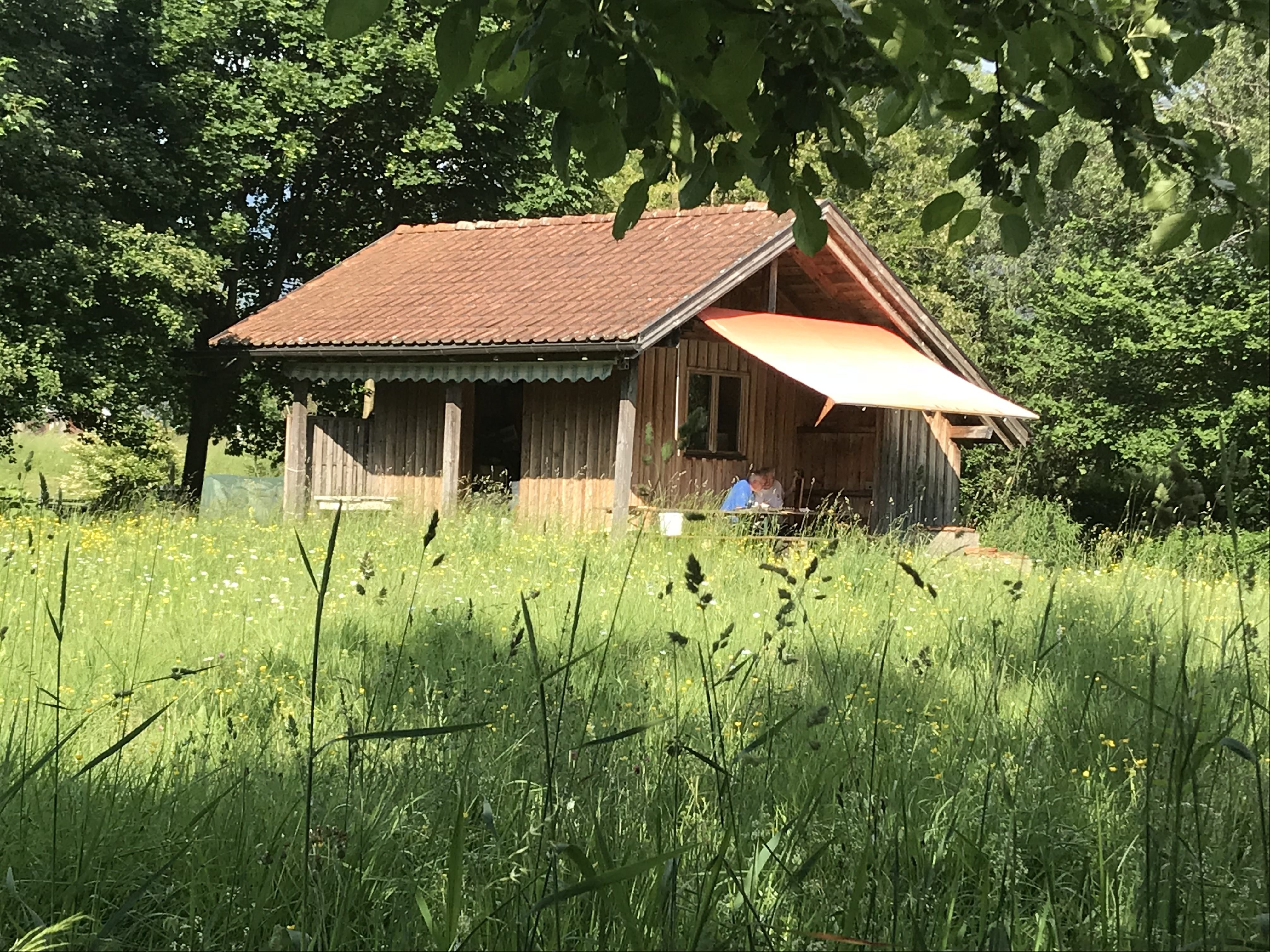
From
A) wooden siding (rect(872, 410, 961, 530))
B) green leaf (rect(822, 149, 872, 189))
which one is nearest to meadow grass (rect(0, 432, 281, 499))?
wooden siding (rect(872, 410, 961, 530))

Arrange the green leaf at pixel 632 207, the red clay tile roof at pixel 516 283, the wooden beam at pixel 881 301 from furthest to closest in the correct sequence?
the wooden beam at pixel 881 301 < the red clay tile roof at pixel 516 283 < the green leaf at pixel 632 207

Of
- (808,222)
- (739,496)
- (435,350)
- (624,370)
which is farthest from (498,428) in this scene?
(808,222)

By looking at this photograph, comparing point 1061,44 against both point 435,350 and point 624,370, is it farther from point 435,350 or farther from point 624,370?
point 435,350

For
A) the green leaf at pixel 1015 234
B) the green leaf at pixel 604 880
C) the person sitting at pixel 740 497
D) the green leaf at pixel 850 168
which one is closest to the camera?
the green leaf at pixel 604 880

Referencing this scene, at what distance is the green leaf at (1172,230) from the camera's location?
257 centimetres

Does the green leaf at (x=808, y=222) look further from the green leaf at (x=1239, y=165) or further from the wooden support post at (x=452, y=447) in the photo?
the wooden support post at (x=452, y=447)

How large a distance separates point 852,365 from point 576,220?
221 inches

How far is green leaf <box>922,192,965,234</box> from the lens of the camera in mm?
2592

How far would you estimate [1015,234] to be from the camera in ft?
8.99

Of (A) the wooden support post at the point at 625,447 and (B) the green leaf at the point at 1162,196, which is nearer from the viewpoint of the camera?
(B) the green leaf at the point at 1162,196

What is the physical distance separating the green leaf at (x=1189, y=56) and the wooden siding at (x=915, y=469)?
14151 millimetres

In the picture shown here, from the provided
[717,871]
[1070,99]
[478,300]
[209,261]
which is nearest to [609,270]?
[478,300]

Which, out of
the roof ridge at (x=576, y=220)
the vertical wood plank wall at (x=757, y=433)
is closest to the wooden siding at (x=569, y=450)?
the vertical wood plank wall at (x=757, y=433)

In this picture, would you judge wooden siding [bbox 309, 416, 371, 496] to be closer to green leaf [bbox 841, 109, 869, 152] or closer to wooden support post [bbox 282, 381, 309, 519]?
wooden support post [bbox 282, 381, 309, 519]
